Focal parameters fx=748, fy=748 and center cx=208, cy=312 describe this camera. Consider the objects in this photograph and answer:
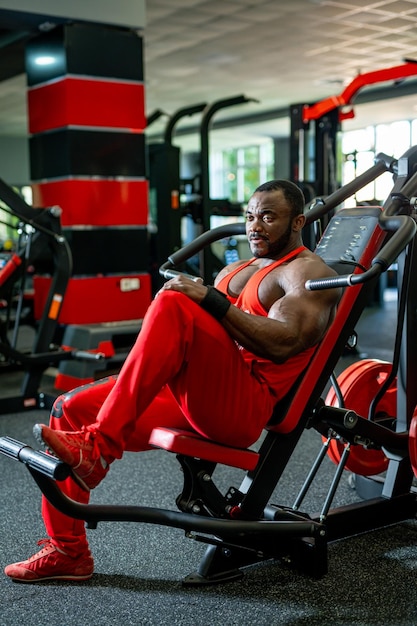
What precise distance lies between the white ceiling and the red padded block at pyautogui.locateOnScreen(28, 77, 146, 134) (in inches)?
63.4

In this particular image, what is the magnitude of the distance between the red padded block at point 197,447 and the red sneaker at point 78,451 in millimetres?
203

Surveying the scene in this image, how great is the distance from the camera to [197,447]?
6.66 ft

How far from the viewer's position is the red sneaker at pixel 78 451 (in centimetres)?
181

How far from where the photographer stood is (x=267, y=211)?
89.9 inches

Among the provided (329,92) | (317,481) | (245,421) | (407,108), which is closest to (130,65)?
(317,481)

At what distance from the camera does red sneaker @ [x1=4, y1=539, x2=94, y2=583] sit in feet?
7.27

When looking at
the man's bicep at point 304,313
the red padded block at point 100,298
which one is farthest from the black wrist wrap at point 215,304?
the red padded block at point 100,298

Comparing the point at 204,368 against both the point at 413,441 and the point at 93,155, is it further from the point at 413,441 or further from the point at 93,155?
the point at 93,155

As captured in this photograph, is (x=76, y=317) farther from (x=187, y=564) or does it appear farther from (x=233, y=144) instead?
(x=233, y=144)

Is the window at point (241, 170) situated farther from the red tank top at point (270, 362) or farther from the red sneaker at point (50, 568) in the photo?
the red sneaker at point (50, 568)

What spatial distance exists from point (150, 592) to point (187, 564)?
0.73 feet

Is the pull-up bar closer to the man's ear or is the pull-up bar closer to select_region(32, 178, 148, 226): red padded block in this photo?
select_region(32, 178, 148, 226): red padded block

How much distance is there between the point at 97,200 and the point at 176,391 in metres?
3.73

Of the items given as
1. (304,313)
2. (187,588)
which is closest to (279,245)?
(304,313)
